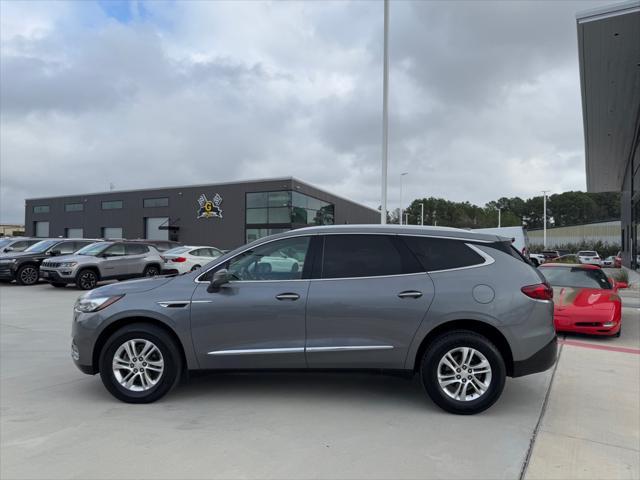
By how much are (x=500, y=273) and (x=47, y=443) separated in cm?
406

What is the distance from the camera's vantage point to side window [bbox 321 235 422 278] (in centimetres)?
451

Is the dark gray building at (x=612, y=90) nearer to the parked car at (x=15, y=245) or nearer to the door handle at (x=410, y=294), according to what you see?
the door handle at (x=410, y=294)

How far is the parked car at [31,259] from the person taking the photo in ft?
54.6

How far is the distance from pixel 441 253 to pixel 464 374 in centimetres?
113

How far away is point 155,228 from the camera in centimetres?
4638

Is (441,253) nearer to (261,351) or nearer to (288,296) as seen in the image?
(288,296)

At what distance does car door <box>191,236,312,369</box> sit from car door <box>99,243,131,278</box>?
41.8ft

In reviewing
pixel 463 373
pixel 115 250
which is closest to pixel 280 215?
pixel 115 250

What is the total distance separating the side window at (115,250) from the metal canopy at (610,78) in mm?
16341

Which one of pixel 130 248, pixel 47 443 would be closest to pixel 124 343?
pixel 47 443

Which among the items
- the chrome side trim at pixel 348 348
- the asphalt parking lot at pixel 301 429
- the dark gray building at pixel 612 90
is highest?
the dark gray building at pixel 612 90

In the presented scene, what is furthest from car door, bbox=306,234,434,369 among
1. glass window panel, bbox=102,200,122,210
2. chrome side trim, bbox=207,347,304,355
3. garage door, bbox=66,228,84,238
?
garage door, bbox=66,228,84,238

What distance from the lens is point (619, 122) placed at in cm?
2417

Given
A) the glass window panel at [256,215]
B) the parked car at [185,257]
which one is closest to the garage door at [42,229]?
the glass window panel at [256,215]
